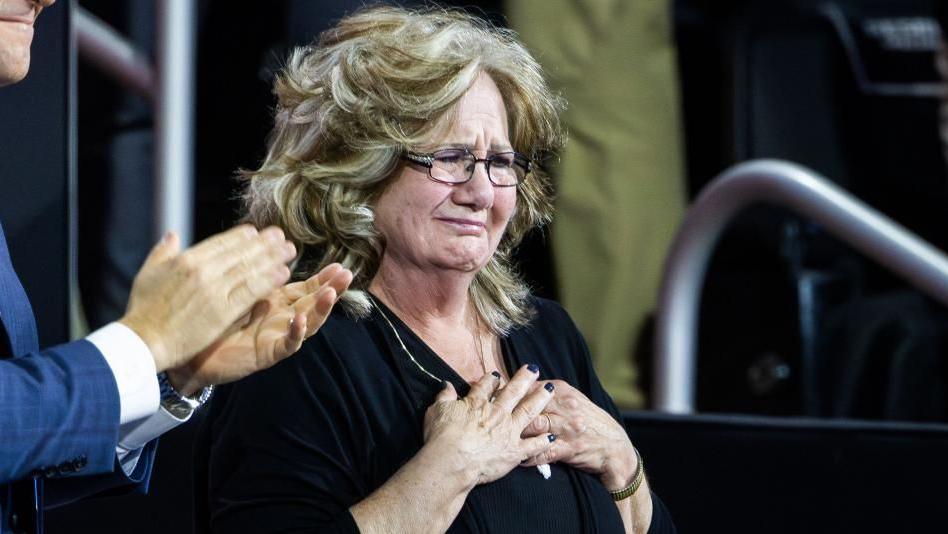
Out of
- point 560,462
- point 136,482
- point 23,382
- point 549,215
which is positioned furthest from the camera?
point 549,215

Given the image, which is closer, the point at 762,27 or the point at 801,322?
the point at 801,322

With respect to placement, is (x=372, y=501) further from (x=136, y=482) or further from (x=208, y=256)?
(x=208, y=256)

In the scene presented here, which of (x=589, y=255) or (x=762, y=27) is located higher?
(x=762, y=27)

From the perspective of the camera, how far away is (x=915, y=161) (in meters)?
4.04

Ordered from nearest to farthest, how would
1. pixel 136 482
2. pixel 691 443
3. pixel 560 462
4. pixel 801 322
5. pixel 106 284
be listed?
pixel 136 482 → pixel 560 462 → pixel 691 443 → pixel 801 322 → pixel 106 284

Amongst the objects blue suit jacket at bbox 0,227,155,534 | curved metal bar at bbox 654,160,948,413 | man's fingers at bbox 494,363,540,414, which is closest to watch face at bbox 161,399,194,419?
blue suit jacket at bbox 0,227,155,534

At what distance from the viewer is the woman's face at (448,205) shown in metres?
1.68

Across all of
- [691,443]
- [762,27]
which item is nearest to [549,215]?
[691,443]

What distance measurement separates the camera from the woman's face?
1680 mm

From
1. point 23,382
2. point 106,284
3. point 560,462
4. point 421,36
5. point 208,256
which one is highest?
point 421,36

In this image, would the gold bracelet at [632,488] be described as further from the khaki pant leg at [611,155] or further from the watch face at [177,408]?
the khaki pant leg at [611,155]

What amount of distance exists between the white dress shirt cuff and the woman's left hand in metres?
0.55

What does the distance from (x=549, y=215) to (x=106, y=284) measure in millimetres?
2239

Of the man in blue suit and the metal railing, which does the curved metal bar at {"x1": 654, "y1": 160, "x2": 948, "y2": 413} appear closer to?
the metal railing
